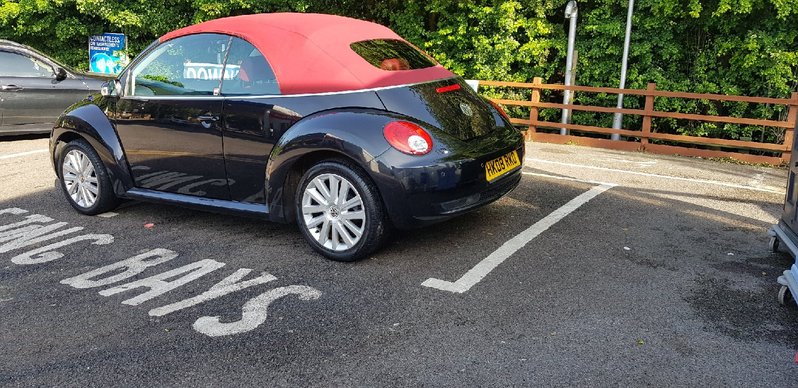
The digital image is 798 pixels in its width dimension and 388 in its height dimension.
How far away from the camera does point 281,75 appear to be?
4.77 m

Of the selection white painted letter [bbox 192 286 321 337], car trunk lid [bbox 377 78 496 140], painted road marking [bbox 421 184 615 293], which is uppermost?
→ car trunk lid [bbox 377 78 496 140]

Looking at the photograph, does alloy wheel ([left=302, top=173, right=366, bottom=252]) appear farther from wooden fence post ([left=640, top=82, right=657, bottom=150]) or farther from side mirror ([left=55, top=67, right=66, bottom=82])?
side mirror ([left=55, top=67, right=66, bottom=82])

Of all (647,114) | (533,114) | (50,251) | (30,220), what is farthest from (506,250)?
(533,114)

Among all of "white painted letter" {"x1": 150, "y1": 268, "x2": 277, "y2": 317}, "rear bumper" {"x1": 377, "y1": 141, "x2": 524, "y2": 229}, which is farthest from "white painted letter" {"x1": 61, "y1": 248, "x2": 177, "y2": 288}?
"rear bumper" {"x1": 377, "y1": 141, "x2": 524, "y2": 229}

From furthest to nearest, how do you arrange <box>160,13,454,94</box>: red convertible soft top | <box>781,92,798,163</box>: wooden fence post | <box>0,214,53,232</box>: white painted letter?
1. <box>781,92,798,163</box>: wooden fence post
2. <box>0,214,53,232</box>: white painted letter
3. <box>160,13,454,94</box>: red convertible soft top

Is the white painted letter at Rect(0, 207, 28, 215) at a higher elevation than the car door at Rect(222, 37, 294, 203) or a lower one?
lower

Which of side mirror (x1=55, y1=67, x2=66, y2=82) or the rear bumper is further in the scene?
side mirror (x1=55, y1=67, x2=66, y2=82)

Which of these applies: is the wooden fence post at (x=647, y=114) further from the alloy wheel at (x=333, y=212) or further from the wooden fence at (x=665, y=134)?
the alloy wheel at (x=333, y=212)

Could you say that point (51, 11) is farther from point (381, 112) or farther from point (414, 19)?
point (381, 112)

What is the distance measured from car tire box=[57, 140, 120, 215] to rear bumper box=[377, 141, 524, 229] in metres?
2.72

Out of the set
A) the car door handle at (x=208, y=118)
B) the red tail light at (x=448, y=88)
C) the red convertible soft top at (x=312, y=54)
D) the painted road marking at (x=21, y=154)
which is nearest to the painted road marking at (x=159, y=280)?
the car door handle at (x=208, y=118)

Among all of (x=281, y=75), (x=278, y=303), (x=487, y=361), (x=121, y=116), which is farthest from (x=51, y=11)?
(x=487, y=361)

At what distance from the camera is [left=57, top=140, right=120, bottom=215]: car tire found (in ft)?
18.7

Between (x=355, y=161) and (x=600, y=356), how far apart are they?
1.98 meters
